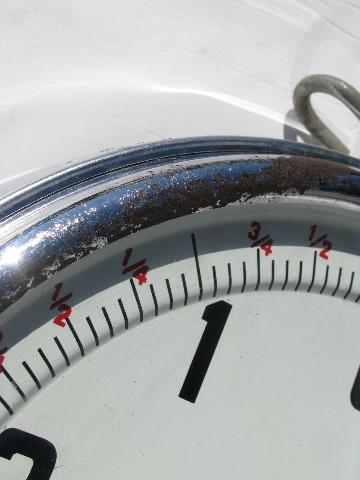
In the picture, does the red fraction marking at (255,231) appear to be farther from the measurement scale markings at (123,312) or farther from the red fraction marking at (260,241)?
the measurement scale markings at (123,312)

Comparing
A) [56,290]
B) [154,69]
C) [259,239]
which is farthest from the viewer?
[154,69]

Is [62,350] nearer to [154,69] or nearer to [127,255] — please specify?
[127,255]

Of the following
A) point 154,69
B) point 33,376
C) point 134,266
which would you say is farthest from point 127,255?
point 154,69

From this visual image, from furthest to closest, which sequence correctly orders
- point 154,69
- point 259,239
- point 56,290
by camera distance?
1. point 154,69
2. point 259,239
3. point 56,290

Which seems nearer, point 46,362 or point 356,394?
point 46,362

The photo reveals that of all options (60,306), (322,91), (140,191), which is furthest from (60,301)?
(322,91)

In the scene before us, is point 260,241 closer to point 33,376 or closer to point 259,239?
point 259,239

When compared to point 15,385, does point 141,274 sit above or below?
above

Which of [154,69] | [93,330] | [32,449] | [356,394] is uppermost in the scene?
[154,69]
